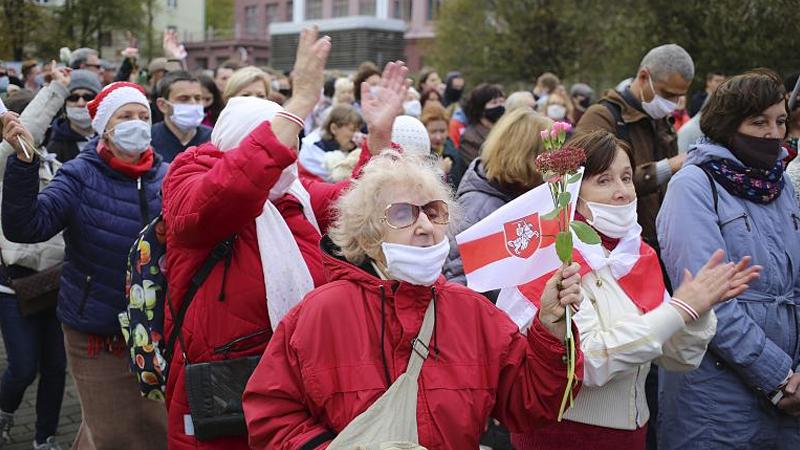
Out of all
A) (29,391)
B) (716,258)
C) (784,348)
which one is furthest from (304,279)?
(29,391)

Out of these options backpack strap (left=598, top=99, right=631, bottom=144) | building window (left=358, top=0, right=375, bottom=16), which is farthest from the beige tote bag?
building window (left=358, top=0, right=375, bottom=16)

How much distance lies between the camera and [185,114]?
20.0 feet

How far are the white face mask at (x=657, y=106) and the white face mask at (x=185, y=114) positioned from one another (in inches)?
119

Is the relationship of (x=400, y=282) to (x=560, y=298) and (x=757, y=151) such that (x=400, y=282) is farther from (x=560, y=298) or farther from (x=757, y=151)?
(x=757, y=151)

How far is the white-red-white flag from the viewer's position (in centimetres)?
309

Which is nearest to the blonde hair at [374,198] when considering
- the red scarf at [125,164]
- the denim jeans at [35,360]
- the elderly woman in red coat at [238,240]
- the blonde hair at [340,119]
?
the elderly woman in red coat at [238,240]

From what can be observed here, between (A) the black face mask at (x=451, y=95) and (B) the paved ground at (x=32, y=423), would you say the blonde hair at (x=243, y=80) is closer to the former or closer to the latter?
(B) the paved ground at (x=32, y=423)

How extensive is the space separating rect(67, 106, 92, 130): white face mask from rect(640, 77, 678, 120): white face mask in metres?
3.65

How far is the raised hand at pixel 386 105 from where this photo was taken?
369cm

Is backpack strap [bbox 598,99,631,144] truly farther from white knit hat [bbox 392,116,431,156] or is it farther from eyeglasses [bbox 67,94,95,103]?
eyeglasses [bbox 67,94,95,103]

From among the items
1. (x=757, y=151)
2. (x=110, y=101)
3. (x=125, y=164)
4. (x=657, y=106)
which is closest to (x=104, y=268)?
(x=125, y=164)

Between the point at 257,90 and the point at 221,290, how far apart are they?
362cm

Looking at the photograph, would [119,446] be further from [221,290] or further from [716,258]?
[716,258]

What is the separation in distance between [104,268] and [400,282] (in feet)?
7.16
